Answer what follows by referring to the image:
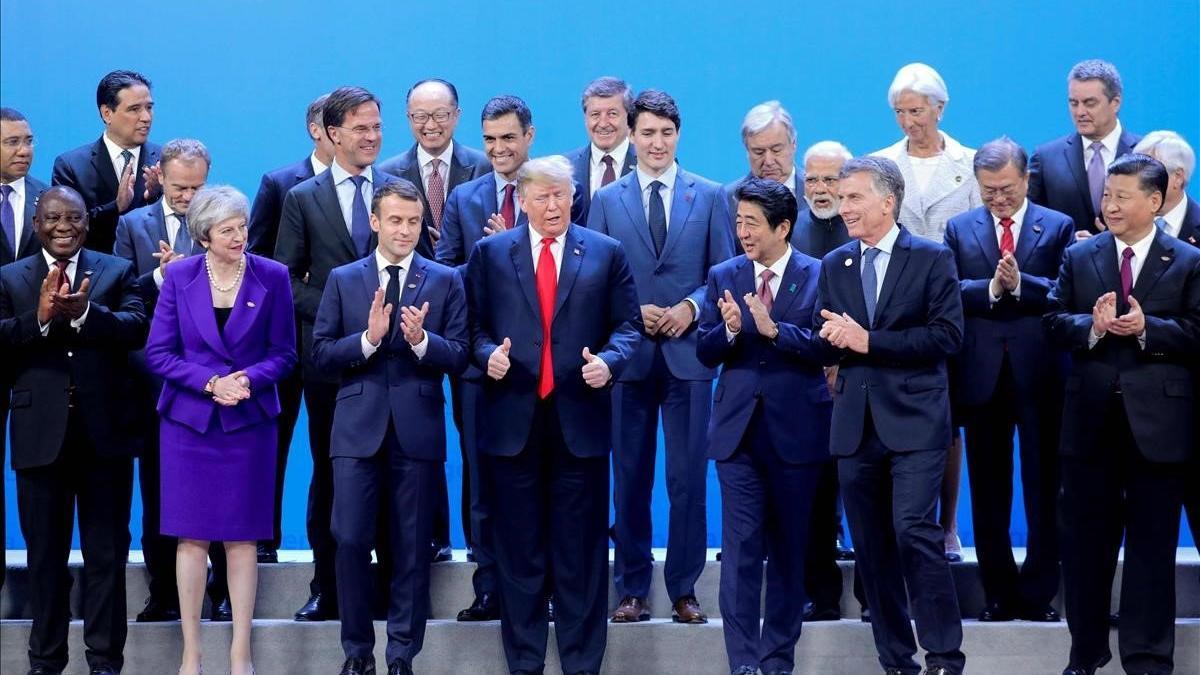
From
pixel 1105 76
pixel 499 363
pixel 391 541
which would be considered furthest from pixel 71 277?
pixel 1105 76

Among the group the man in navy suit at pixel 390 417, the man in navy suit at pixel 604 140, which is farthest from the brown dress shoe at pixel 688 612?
the man in navy suit at pixel 604 140

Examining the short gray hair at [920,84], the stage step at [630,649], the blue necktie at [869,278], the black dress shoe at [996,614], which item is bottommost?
the stage step at [630,649]

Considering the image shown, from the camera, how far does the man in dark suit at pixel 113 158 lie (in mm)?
6340

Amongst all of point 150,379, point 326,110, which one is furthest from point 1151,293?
point 150,379

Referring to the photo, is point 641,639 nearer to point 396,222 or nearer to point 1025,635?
point 1025,635

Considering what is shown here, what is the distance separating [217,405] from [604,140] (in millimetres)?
1875

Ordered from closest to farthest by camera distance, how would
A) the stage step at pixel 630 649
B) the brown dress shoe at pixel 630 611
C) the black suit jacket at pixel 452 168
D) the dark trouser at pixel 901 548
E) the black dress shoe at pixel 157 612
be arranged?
the dark trouser at pixel 901 548, the stage step at pixel 630 649, the brown dress shoe at pixel 630 611, the black dress shoe at pixel 157 612, the black suit jacket at pixel 452 168

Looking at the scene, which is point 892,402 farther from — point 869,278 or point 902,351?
point 869,278

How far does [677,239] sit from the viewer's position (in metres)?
6.12

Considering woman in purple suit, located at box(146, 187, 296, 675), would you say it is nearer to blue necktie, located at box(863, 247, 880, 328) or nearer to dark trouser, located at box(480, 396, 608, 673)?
dark trouser, located at box(480, 396, 608, 673)

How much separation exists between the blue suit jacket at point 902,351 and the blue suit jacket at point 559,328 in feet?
2.33

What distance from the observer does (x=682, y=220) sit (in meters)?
6.14

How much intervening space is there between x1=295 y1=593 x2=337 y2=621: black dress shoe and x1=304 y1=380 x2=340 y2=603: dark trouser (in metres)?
0.02

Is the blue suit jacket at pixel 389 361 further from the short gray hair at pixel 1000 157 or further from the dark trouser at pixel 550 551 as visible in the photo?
the short gray hair at pixel 1000 157
